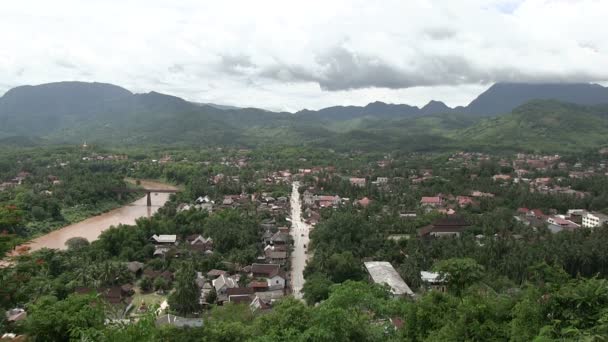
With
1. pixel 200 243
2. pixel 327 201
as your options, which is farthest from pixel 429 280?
pixel 327 201

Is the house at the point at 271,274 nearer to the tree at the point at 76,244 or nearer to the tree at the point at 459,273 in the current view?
the tree at the point at 76,244

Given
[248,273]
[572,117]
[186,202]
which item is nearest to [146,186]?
[186,202]

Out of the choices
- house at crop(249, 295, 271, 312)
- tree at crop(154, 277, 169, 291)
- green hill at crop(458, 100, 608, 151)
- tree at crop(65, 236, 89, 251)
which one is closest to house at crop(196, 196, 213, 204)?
tree at crop(65, 236, 89, 251)

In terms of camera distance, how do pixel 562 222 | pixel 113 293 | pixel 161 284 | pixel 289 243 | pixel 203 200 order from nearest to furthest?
pixel 113 293 → pixel 161 284 → pixel 289 243 → pixel 562 222 → pixel 203 200

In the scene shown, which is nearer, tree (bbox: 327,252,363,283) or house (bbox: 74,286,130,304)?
house (bbox: 74,286,130,304)

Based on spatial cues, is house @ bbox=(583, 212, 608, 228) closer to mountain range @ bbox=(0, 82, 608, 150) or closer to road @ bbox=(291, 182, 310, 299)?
road @ bbox=(291, 182, 310, 299)

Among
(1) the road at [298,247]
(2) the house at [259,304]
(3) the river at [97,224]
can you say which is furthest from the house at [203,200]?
(2) the house at [259,304]

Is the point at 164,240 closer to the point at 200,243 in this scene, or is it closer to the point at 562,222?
the point at 200,243
